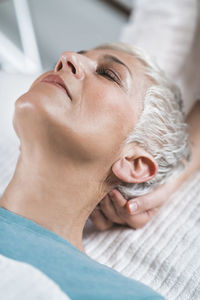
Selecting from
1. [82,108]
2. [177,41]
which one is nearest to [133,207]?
[82,108]

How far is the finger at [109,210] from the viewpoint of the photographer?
3.26 feet

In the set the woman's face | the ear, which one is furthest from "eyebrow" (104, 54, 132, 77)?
the ear

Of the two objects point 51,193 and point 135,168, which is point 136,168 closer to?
point 135,168

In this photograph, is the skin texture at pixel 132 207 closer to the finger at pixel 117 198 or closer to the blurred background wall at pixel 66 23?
the finger at pixel 117 198

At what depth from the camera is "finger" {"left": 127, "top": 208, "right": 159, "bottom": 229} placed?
39.7 inches

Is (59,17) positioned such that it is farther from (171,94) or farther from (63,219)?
(63,219)

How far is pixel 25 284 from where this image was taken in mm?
637

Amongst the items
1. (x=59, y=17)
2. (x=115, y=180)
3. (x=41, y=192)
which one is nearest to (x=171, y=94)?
(x=115, y=180)

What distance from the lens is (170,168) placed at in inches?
39.4

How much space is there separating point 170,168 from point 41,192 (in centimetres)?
41

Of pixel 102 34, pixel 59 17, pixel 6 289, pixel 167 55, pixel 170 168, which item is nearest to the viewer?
pixel 6 289

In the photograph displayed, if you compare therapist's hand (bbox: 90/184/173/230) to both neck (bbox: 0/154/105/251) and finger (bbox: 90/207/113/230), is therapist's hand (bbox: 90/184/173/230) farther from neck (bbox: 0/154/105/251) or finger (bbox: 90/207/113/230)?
neck (bbox: 0/154/105/251)

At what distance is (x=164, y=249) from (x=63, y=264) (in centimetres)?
39

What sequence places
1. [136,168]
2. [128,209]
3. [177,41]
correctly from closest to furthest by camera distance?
[136,168] < [128,209] < [177,41]
